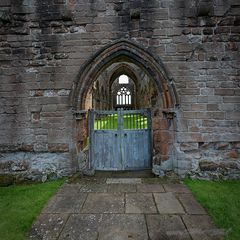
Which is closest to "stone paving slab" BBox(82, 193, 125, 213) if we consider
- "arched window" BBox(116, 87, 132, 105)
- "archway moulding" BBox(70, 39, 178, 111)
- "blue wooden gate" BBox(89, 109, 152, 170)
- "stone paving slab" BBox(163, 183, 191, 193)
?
"stone paving slab" BBox(163, 183, 191, 193)

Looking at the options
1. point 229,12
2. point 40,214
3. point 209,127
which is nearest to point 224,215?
point 209,127

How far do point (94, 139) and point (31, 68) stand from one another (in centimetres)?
237

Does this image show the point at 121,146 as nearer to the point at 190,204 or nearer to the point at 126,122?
the point at 126,122

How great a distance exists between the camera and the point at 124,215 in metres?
3.52

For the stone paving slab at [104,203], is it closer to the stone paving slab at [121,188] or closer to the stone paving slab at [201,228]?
the stone paving slab at [121,188]

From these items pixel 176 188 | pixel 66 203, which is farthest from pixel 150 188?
pixel 66 203

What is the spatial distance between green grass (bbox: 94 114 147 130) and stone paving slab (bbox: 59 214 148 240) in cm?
304

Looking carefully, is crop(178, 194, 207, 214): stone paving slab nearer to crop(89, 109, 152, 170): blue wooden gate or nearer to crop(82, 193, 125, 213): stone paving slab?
crop(82, 193, 125, 213): stone paving slab

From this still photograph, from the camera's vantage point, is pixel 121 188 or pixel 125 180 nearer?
pixel 121 188

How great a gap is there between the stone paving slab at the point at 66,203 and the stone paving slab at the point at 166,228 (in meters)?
1.22

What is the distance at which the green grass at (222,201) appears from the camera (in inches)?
124

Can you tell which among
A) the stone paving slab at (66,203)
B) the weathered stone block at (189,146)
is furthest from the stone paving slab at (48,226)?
the weathered stone block at (189,146)

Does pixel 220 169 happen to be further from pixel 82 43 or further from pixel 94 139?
pixel 82 43

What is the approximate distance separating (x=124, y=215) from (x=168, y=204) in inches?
34.0
